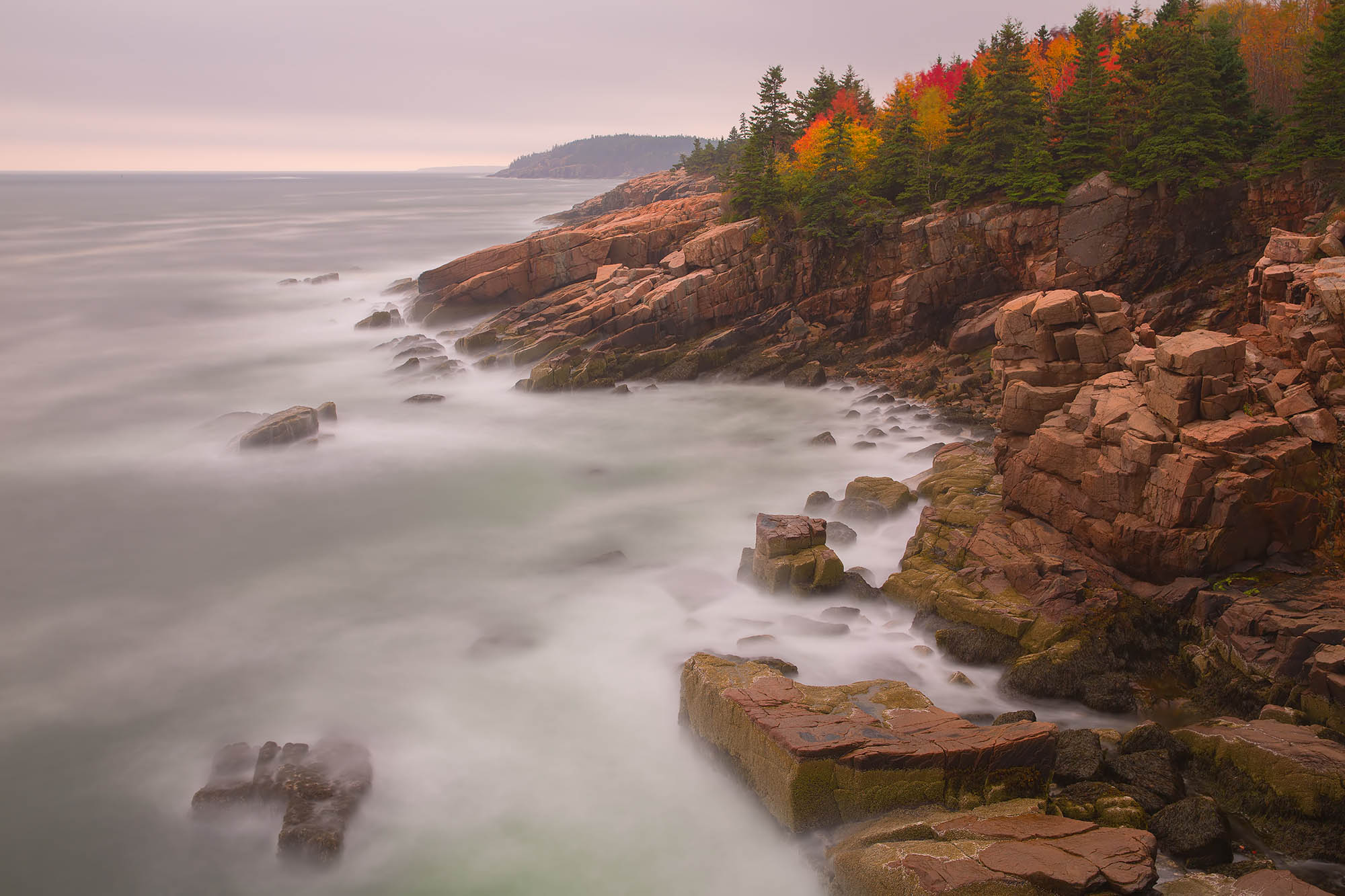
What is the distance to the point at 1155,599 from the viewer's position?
14.2 meters

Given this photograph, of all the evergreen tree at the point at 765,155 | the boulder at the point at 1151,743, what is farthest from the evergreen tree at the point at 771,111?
the boulder at the point at 1151,743

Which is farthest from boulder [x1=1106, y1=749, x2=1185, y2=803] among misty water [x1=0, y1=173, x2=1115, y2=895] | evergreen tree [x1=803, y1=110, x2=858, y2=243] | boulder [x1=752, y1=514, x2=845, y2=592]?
evergreen tree [x1=803, y1=110, x2=858, y2=243]

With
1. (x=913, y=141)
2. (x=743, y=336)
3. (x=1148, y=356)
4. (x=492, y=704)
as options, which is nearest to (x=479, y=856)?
(x=492, y=704)

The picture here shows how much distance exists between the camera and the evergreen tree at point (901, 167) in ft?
121

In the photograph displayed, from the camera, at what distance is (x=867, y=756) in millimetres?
9859

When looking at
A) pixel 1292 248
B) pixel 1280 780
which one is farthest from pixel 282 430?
pixel 1292 248

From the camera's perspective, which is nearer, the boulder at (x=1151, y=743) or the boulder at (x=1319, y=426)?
the boulder at (x=1151, y=743)

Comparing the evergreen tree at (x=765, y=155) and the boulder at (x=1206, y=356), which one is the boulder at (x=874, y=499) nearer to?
the boulder at (x=1206, y=356)

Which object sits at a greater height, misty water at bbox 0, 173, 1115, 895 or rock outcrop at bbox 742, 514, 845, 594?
rock outcrop at bbox 742, 514, 845, 594

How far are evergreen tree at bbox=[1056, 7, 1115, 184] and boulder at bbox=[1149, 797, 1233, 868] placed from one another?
29.9m

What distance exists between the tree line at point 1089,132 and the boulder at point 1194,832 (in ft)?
93.5

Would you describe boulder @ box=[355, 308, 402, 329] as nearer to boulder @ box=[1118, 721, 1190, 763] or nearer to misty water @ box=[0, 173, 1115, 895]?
misty water @ box=[0, 173, 1115, 895]

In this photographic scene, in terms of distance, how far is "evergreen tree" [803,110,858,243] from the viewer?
123 feet

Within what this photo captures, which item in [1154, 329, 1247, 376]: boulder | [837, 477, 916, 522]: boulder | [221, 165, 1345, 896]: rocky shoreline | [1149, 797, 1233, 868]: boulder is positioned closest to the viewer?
[1149, 797, 1233, 868]: boulder
